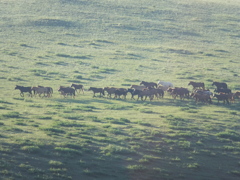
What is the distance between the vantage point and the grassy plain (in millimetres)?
19422

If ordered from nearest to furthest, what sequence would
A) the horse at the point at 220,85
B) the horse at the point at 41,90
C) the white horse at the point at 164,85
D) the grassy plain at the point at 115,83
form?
the grassy plain at the point at 115,83 < the horse at the point at 41,90 < the white horse at the point at 164,85 < the horse at the point at 220,85

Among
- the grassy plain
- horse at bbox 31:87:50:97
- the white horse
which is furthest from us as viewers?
the white horse

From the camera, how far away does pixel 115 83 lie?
130 feet

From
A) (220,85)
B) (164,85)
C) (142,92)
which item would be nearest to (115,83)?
(164,85)

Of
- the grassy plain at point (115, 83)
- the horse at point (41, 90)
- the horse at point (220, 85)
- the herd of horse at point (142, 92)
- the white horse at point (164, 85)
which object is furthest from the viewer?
the horse at point (220, 85)

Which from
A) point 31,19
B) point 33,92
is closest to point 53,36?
point 31,19

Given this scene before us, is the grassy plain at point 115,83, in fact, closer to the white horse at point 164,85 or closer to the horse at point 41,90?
the horse at point 41,90

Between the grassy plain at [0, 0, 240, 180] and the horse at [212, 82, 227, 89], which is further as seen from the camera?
the horse at [212, 82, 227, 89]

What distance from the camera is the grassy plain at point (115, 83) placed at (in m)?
19.4

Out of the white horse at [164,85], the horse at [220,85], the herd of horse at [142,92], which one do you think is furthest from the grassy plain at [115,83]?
the white horse at [164,85]

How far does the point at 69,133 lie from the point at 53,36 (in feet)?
134

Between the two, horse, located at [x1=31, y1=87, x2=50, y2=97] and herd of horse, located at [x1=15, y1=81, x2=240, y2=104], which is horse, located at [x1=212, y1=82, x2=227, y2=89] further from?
horse, located at [x1=31, y1=87, x2=50, y2=97]

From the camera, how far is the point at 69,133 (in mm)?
22609

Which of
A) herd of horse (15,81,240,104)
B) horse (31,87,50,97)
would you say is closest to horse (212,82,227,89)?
herd of horse (15,81,240,104)
